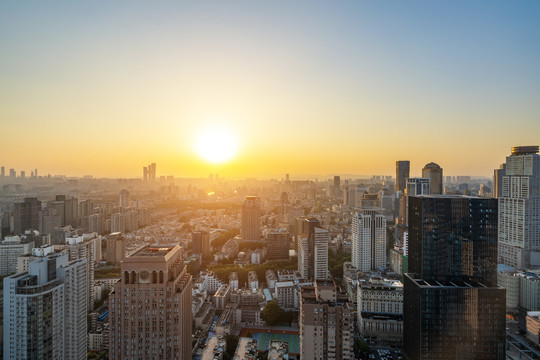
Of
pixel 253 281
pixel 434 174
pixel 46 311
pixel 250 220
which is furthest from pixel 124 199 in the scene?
pixel 434 174

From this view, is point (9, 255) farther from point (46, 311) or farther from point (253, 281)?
point (253, 281)

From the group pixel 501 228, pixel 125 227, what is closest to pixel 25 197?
pixel 125 227

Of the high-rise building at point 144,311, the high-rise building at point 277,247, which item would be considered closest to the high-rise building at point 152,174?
the high-rise building at point 277,247

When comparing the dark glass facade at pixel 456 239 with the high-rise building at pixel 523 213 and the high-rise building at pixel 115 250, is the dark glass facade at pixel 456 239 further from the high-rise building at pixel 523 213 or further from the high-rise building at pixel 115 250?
the high-rise building at pixel 115 250

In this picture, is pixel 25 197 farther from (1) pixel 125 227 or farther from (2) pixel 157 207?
(2) pixel 157 207

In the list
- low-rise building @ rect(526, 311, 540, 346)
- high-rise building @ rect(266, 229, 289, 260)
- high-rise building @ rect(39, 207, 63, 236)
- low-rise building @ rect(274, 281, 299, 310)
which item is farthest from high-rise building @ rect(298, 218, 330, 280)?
high-rise building @ rect(39, 207, 63, 236)
